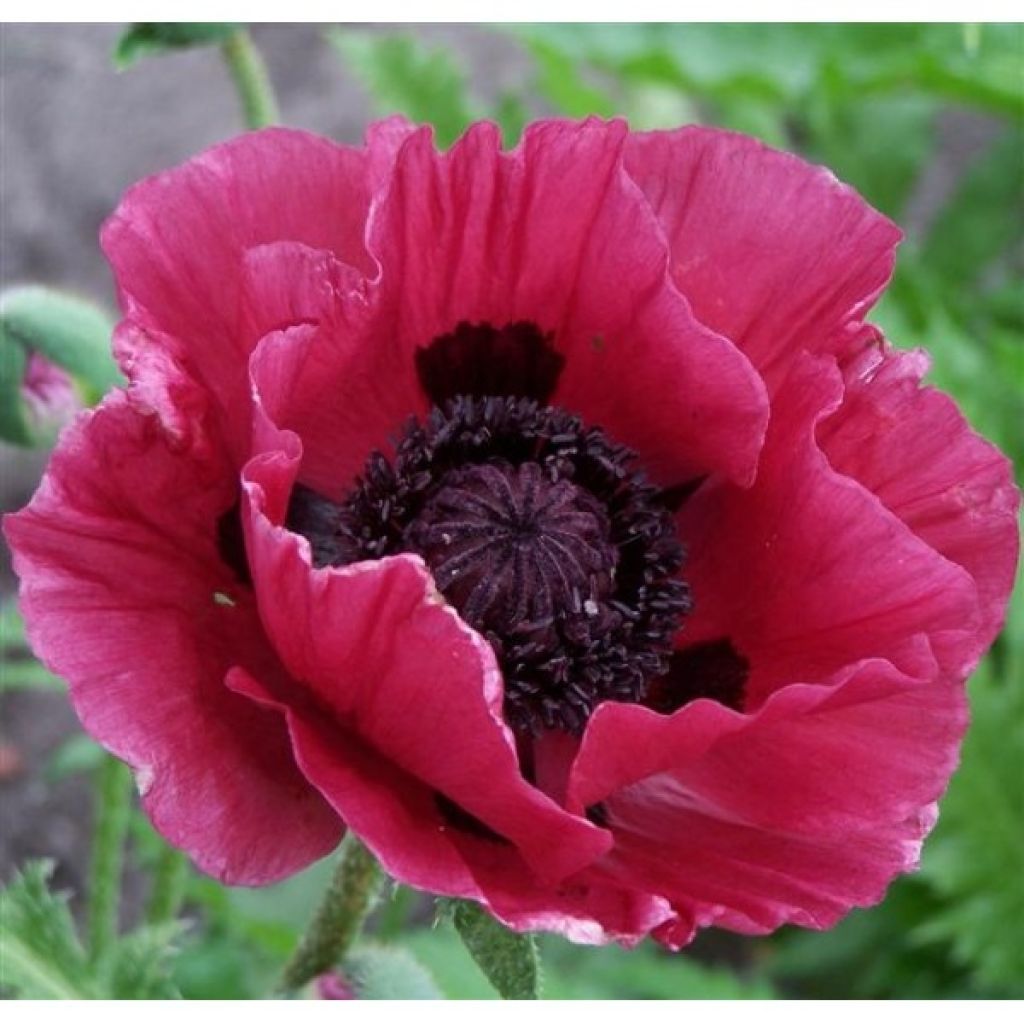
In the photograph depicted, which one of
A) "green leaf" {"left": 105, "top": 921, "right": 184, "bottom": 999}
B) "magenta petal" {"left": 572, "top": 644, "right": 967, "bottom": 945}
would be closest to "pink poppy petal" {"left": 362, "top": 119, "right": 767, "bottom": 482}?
"magenta petal" {"left": 572, "top": 644, "right": 967, "bottom": 945}

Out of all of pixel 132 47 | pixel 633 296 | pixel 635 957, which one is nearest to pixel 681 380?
pixel 633 296

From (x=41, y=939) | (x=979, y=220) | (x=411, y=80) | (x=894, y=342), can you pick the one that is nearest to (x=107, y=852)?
(x=41, y=939)

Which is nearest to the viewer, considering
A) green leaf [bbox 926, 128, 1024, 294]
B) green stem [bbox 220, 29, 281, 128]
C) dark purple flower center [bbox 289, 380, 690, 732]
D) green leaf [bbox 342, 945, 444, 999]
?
dark purple flower center [bbox 289, 380, 690, 732]

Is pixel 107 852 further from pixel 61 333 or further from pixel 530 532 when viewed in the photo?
pixel 530 532

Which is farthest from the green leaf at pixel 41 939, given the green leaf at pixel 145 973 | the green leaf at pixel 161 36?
the green leaf at pixel 161 36

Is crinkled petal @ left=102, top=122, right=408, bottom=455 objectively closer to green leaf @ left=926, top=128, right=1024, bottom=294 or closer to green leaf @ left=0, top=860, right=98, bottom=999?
green leaf @ left=0, top=860, right=98, bottom=999

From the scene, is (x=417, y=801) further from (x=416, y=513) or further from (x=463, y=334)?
(x=463, y=334)

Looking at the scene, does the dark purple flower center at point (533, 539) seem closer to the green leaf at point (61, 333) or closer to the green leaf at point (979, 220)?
the green leaf at point (61, 333)
